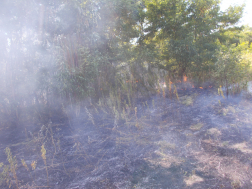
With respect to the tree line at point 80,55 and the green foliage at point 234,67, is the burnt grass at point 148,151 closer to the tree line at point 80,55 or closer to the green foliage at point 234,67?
the tree line at point 80,55

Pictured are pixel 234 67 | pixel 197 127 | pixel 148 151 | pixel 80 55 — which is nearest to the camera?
pixel 148 151

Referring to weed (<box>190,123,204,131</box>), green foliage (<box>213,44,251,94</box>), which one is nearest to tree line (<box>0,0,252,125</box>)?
green foliage (<box>213,44,251,94</box>)

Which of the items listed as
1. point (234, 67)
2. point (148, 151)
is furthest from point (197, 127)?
point (234, 67)

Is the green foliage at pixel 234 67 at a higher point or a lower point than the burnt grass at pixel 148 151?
higher

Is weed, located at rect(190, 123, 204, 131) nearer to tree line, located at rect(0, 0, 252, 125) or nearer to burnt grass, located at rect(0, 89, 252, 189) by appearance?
burnt grass, located at rect(0, 89, 252, 189)

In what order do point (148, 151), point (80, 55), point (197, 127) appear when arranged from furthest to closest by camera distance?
point (80, 55), point (197, 127), point (148, 151)

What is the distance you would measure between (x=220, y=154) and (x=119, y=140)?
6.31 feet

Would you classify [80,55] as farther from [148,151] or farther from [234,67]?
[234,67]

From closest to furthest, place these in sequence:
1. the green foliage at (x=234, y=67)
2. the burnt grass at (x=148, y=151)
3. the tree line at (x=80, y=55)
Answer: the burnt grass at (x=148, y=151) < the tree line at (x=80, y=55) < the green foliage at (x=234, y=67)

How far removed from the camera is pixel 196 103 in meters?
5.45

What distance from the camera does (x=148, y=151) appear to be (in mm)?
3010

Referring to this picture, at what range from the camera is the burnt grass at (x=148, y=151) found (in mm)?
2260

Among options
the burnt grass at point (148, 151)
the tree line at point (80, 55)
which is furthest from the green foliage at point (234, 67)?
the burnt grass at point (148, 151)

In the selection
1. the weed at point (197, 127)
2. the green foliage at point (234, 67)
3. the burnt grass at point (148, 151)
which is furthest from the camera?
the green foliage at point (234, 67)
